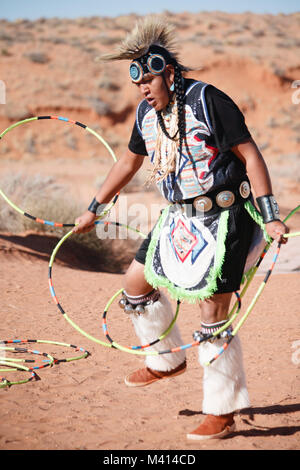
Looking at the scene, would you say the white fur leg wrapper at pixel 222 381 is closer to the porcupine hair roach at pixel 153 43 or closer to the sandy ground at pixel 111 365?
the sandy ground at pixel 111 365

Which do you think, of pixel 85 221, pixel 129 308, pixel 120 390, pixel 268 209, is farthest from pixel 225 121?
pixel 120 390

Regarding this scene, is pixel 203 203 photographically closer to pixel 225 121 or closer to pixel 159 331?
pixel 225 121

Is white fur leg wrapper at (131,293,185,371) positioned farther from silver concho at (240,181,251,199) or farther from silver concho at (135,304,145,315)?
silver concho at (240,181,251,199)

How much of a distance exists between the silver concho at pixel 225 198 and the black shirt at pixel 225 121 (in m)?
0.28

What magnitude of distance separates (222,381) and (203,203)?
113 cm

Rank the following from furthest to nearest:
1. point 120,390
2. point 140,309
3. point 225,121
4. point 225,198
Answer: point 120,390
point 140,309
point 225,198
point 225,121

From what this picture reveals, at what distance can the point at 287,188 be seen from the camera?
18.2 m

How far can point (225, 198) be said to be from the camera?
3.36 metres

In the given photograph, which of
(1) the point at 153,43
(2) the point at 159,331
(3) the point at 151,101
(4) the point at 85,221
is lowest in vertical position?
(2) the point at 159,331

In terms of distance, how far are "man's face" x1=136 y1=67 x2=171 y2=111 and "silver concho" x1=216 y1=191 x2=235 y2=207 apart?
2.23 ft

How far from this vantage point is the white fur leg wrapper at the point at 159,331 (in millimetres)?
3891

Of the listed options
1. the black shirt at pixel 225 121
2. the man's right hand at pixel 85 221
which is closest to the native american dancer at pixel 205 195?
the black shirt at pixel 225 121
